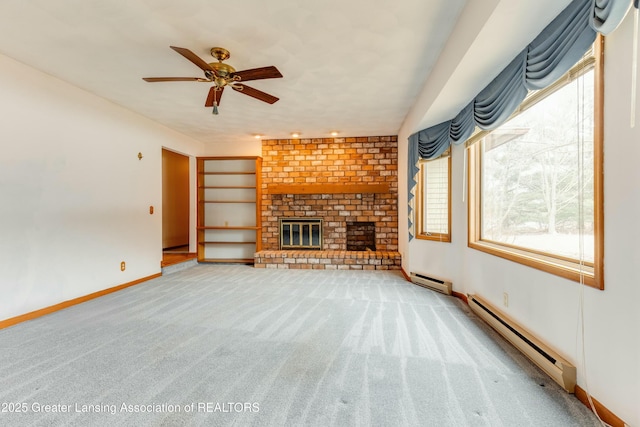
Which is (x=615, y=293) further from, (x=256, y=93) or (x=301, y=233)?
(x=301, y=233)

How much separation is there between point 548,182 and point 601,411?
1411 millimetres

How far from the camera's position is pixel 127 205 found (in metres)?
3.81

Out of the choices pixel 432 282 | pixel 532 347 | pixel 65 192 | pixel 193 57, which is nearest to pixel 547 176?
pixel 532 347

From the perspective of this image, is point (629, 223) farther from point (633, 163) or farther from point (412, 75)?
point (412, 75)

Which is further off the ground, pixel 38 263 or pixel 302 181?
pixel 302 181

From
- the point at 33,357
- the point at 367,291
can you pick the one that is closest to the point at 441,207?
the point at 367,291

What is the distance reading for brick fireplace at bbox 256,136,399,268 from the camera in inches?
202

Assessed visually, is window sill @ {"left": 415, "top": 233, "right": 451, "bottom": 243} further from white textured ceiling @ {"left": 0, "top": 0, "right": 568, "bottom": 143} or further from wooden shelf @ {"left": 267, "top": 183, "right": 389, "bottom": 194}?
white textured ceiling @ {"left": 0, "top": 0, "right": 568, "bottom": 143}

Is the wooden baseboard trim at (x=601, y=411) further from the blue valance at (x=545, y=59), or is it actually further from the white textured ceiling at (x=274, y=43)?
the white textured ceiling at (x=274, y=43)

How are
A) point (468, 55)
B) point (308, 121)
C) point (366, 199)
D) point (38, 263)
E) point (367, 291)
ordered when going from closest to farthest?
point (468, 55)
point (38, 263)
point (367, 291)
point (308, 121)
point (366, 199)

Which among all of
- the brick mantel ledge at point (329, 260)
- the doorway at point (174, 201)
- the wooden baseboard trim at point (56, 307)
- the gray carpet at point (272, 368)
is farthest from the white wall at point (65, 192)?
the doorway at point (174, 201)

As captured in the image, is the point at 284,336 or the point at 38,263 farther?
the point at 38,263

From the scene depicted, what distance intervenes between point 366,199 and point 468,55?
11.2 ft

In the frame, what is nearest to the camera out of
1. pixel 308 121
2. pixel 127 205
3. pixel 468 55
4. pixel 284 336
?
pixel 468 55
